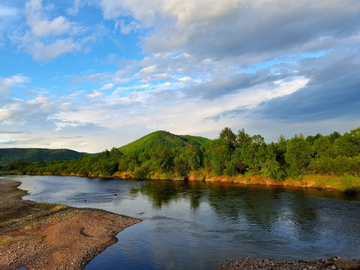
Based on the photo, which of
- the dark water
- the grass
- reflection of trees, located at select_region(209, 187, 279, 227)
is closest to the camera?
the dark water

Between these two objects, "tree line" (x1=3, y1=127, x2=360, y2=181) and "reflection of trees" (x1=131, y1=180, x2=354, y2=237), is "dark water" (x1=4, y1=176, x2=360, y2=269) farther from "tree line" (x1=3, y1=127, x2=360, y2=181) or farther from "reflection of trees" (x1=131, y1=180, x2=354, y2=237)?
"tree line" (x1=3, y1=127, x2=360, y2=181)

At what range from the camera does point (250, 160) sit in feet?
272

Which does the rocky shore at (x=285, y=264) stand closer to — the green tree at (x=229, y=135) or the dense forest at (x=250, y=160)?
the dense forest at (x=250, y=160)

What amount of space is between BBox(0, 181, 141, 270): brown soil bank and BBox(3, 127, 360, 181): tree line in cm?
5634

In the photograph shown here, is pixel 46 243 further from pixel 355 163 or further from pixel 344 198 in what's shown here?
pixel 355 163

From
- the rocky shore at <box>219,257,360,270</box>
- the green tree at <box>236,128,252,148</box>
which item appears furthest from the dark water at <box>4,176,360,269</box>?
the green tree at <box>236,128,252,148</box>

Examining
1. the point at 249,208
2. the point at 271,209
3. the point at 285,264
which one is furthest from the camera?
the point at 249,208

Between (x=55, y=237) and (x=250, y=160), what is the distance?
70.5m

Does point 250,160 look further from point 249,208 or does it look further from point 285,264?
point 285,264

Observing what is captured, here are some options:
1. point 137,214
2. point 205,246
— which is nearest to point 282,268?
point 205,246

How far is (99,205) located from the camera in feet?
158

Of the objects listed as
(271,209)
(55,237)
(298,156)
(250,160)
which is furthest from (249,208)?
(250,160)

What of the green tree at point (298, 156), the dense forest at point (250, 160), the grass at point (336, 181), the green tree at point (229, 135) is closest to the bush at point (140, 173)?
the dense forest at point (250, 160)

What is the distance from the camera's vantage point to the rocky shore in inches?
695
